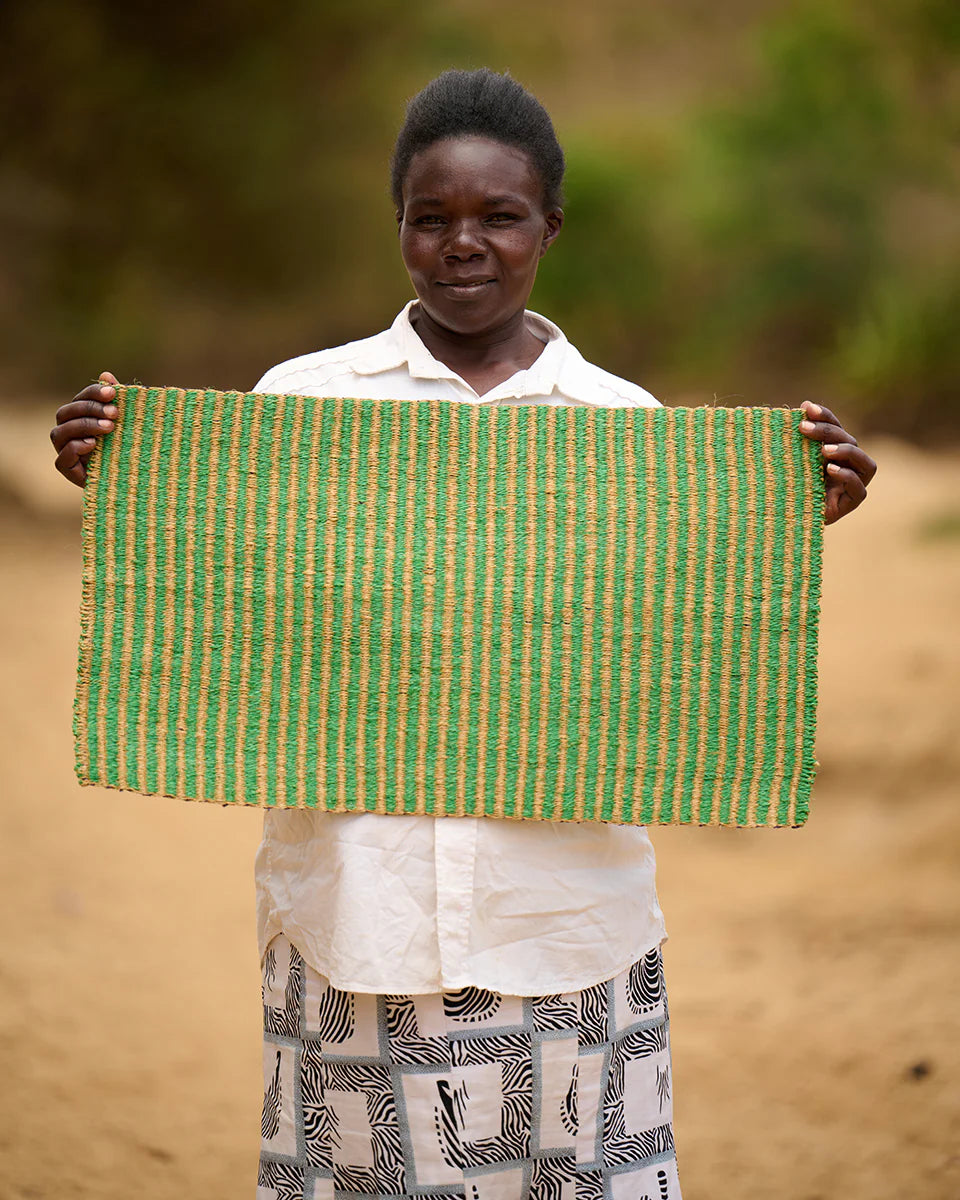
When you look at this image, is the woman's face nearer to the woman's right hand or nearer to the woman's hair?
the woman's hair

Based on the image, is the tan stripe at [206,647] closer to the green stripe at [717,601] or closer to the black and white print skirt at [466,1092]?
the black and white print skirt at [466,1092]

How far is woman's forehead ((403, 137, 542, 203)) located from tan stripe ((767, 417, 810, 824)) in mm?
407

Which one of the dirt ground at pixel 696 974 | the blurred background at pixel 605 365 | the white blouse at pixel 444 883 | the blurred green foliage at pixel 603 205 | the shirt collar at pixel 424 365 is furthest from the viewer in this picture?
the blurred green foliage at pixel 603 205

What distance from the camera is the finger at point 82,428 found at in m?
1.54

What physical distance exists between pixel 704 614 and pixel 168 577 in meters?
0.60

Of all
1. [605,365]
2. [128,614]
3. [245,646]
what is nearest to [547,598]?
[245,646]

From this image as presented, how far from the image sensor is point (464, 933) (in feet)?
4.82

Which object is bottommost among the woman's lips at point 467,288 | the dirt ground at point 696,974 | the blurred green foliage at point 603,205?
the dirt ground at point 696,974

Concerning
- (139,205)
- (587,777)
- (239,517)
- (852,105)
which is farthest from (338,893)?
(852,105)

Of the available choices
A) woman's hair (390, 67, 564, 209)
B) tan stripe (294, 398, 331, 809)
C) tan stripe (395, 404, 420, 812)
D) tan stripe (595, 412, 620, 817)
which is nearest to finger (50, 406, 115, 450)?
tan stripe (294, 398, 331, 809)

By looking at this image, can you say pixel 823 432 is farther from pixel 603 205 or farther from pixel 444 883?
pixel 603 205

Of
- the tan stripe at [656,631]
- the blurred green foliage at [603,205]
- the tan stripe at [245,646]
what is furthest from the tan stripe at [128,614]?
the blurred green foliage at [603,205]

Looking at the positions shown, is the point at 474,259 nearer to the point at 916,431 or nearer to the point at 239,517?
the point at 239,517

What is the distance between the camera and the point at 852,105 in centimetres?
1350
